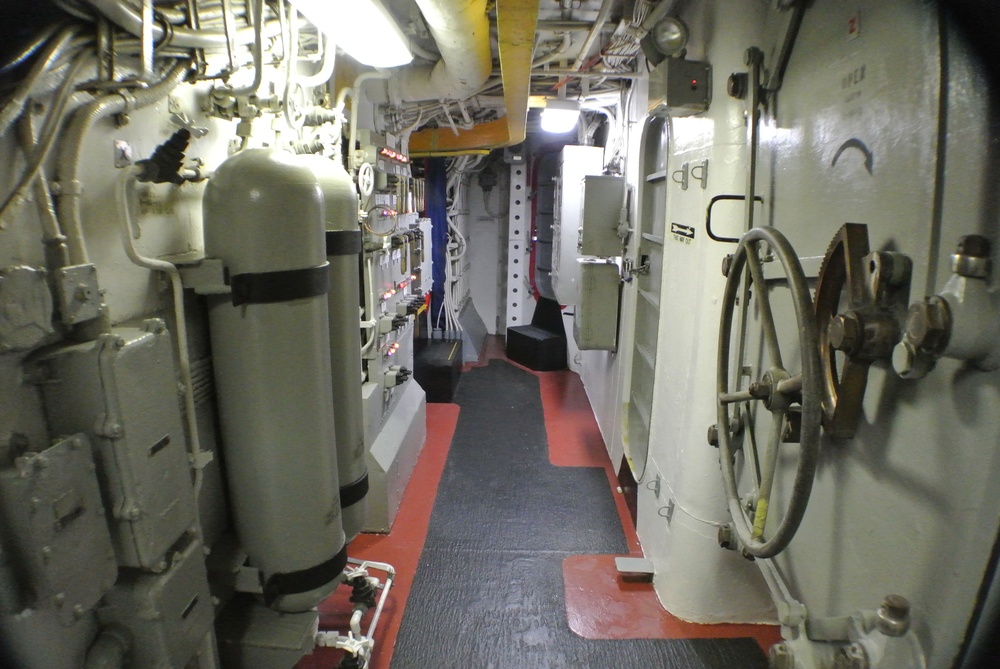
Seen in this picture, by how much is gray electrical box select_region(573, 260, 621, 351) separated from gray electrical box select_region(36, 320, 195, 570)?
11.4 ft

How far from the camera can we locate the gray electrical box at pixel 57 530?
116 centimetres

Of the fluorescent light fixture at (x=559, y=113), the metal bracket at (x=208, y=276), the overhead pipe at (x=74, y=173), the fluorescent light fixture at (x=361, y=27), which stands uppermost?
the fluorescent light fixture at (x=559, y=113)

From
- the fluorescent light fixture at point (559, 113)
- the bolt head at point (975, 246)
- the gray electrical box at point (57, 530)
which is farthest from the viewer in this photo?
the fluorescent light fixture at point (559, 113)

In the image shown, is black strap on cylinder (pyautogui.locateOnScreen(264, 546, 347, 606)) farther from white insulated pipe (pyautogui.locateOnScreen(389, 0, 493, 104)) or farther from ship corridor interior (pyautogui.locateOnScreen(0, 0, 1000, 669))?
white insulated pipe (pyautogui.locateOnScreen(389, 0, 493, 104))

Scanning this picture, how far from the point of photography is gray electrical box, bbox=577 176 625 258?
4.50m

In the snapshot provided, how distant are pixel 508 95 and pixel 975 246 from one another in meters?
3.48

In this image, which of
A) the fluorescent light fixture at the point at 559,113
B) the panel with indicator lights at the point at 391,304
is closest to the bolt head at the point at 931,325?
the panel with indicator lights at the point at 391,304

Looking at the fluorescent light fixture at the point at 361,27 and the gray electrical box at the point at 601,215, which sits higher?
the fluorescent light fixture at the point at 361,27

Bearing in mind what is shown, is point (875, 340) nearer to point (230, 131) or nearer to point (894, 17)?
point (894, 17)

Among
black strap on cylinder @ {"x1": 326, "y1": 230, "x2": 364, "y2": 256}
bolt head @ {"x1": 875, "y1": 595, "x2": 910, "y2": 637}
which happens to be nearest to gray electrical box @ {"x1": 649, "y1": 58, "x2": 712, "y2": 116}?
black strap on cylinder @ {"x1": 326, "y1": 230, "x2": 364, "y2": 256}

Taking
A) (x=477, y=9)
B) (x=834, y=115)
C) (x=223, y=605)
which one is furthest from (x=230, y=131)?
(x=834, y=115)

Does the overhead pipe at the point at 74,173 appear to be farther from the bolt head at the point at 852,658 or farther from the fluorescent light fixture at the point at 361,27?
the bolt head at the point at 852,658

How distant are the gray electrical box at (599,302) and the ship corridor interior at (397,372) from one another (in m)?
0.70

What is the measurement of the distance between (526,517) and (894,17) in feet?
11.1
